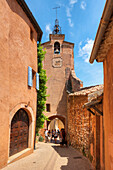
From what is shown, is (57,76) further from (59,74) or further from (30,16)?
(30,16)

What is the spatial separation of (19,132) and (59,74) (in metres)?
10.0

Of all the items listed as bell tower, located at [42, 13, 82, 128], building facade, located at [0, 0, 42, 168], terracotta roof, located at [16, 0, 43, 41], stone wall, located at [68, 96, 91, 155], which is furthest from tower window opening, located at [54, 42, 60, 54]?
stone wall, located at [68, 96, 91, 155]

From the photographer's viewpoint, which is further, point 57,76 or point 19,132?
point 57,76

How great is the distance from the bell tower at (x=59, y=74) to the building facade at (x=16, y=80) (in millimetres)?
6661

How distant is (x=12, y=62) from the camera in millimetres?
6730

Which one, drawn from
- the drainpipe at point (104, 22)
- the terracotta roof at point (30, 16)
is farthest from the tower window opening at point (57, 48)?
the drainpipe at point (104, 22)

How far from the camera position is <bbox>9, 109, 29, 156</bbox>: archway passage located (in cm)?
671

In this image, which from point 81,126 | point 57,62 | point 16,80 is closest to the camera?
point 16,80

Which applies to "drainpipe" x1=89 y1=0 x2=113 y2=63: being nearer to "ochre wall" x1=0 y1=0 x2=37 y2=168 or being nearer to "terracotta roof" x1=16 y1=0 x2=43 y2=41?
"ochre wall" x1=0 y1=0 x2=37 y2=168

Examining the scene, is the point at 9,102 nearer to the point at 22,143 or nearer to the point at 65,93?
the point at 22,143

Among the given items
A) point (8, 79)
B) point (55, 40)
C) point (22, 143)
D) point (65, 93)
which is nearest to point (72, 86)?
point (65, 93)

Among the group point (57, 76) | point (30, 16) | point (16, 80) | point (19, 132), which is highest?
point (30, 16)

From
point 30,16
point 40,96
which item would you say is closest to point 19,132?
point 40,96

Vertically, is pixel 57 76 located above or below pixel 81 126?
above
